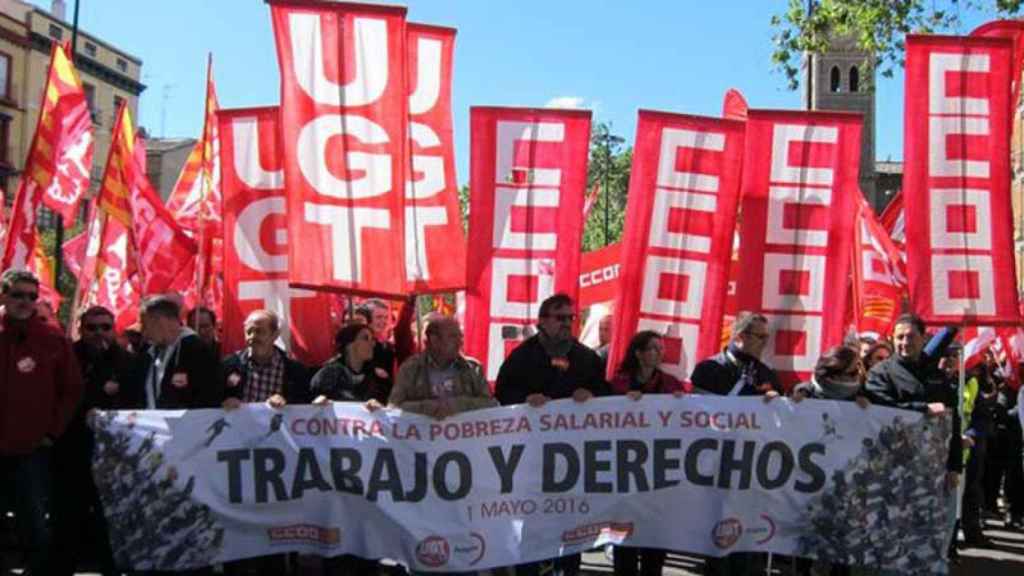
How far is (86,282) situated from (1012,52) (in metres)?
8.88

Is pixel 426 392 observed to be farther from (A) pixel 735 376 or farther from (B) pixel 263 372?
(A) pixel 735 376

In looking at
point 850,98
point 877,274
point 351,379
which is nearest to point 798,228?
point 351,379

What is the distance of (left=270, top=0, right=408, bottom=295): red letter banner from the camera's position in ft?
25.0

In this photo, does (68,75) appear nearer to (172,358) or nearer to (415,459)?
(172,358)

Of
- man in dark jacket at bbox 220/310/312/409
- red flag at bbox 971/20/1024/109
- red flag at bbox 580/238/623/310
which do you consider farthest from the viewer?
red flag at bbox 580/238/623/310

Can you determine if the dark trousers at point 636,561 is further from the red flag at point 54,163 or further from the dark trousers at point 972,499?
the red flag at point 54,163

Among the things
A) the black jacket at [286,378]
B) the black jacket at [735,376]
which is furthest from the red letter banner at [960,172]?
the black jacket at [286,378]

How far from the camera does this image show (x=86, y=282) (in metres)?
12.2

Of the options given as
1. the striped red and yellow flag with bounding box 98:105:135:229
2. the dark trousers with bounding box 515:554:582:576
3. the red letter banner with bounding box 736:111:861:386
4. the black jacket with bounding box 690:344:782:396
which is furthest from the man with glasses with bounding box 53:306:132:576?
the striped red and yellow flag with bounding box 98:105:135:229

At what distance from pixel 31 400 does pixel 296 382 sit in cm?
147

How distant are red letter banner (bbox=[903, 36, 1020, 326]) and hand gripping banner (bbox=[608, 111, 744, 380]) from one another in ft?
4.09

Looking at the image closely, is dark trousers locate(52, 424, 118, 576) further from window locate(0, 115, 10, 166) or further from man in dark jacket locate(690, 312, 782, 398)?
window locate(0, 115, 10, 166)

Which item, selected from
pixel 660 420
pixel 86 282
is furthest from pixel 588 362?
pixel 86 282

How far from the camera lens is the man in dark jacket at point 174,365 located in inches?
258
